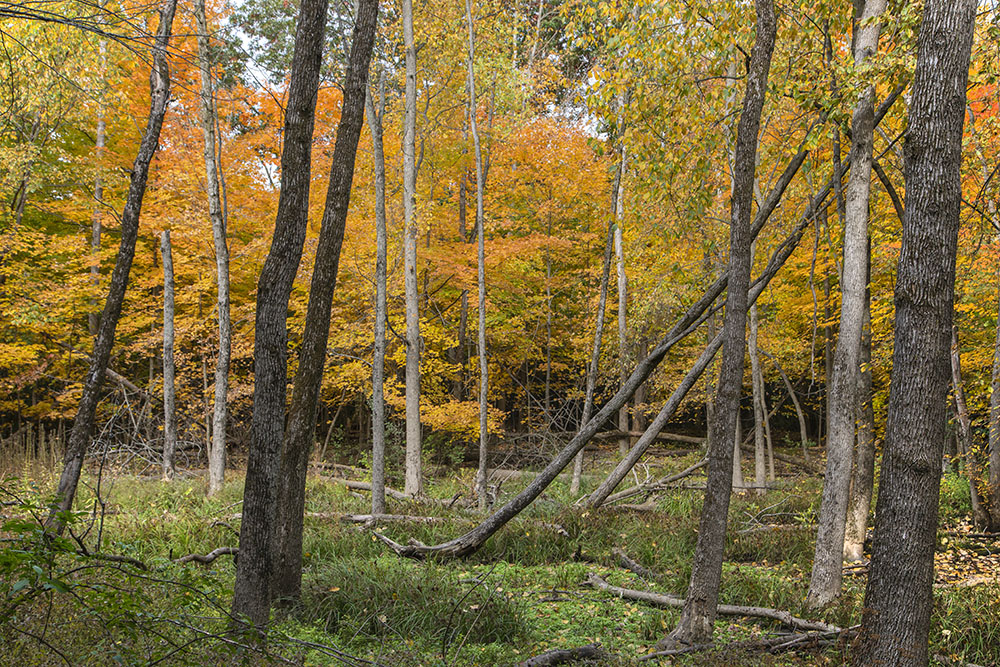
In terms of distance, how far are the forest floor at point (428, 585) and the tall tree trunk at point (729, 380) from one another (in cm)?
33

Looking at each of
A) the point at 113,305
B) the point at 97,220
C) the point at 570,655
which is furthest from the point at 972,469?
the point at 97,220

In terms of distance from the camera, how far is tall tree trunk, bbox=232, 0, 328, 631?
4047 millimetres

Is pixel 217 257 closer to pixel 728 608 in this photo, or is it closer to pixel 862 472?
pixel 728 608

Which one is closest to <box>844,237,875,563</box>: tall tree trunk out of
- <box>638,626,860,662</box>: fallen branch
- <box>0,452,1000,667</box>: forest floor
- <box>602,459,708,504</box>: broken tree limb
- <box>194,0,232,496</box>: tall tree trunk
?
<box>0,452,1000,667</box>: forest floor

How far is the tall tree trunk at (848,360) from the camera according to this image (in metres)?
5.74

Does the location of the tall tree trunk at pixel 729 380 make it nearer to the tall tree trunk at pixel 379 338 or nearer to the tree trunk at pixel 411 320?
the tall tree trunk at pixel 379 338

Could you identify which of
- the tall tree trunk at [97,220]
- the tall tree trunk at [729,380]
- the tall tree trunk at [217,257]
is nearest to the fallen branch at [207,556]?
the tall tree trunk at [729,380]

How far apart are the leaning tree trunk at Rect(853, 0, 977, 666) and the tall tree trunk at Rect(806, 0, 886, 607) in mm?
2369

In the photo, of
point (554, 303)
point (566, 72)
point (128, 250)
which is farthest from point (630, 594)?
point (566, 72)

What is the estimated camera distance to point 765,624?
534 centimetres

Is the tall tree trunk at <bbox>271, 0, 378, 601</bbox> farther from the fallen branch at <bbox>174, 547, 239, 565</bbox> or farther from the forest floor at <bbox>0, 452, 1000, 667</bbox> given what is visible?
the fallen branch at <bbox>174, 547, 239, 565</bbox>

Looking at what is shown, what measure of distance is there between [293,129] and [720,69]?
4248 millimetres

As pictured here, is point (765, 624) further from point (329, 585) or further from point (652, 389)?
point (652, 389)

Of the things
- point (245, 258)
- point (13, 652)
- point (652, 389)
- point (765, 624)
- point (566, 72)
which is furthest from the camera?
point (566, 72)
